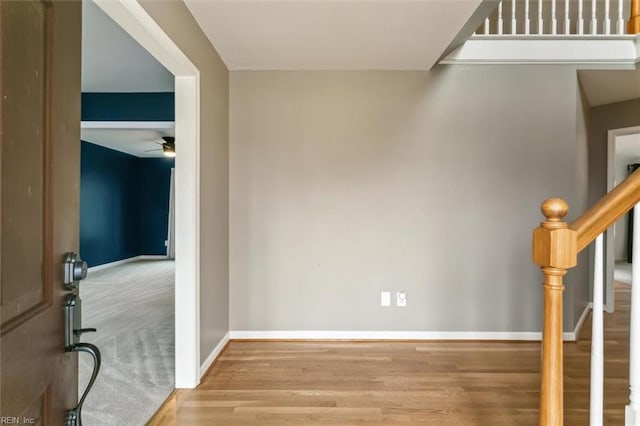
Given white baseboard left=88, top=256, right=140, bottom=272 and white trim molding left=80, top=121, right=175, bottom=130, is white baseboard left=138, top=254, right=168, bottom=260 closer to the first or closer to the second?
white baseboard left=88, top=256, right=140, bottom=272

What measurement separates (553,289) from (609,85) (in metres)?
3.47

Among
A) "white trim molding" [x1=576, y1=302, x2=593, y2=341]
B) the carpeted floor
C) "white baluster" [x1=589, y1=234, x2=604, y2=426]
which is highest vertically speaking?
"white baluster" [x1=589, y1=234, x2=604, y2=426]

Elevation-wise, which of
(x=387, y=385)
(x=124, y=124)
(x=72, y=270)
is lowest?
(x=387, y=385)

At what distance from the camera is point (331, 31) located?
2381 millimetres

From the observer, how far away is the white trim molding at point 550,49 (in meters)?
2.94

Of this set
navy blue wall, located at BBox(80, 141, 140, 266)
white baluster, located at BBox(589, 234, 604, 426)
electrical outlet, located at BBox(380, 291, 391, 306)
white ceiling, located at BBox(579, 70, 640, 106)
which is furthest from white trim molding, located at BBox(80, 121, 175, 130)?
white ceiling, located at BBox(579, 70, 640, 106)

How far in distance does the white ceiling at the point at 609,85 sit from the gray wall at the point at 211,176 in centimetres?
324

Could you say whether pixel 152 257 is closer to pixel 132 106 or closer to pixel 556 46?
pixel 132 106

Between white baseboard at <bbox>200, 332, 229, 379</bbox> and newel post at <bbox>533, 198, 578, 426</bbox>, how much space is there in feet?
6.86

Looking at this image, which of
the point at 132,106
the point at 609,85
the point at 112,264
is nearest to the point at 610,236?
the point at 609,85

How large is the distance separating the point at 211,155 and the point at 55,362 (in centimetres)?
199

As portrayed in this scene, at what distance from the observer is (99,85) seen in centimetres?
384

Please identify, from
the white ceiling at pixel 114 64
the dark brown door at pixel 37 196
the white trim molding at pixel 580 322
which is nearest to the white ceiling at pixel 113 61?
the white ceiling at pixel 114 64

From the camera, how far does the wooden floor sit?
6.38ft
